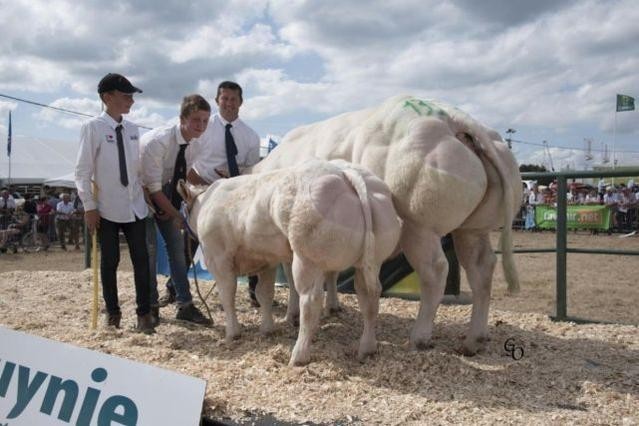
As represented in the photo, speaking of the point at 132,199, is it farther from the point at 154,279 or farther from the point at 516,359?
the point at 516,359

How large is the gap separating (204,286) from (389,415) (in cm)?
491

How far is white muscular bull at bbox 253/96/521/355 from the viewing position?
385 centimetres

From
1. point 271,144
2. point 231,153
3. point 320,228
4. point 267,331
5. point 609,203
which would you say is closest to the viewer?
point 320,228

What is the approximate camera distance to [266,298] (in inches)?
190

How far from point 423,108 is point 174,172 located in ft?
8.23

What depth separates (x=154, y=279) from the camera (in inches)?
217

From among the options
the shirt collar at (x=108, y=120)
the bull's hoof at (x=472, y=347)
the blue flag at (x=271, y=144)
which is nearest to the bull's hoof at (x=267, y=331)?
the bull's hoof at (x=472, y=347)

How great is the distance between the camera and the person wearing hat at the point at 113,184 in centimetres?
467

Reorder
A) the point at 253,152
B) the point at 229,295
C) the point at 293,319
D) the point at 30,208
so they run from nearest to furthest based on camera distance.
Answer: the point at 229,295
the point at 293,319
the point at 253,152
the point at 30,208

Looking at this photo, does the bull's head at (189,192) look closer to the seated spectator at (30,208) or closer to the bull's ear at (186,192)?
the bull's ear at (186,192)

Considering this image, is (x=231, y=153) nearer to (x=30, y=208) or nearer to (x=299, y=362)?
(x=299, y=362)

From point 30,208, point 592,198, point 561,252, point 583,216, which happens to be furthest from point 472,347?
point 30,208

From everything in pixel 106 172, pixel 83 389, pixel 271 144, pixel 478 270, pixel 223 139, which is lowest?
pixel 83 389

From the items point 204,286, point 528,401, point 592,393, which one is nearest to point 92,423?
point 528,401
